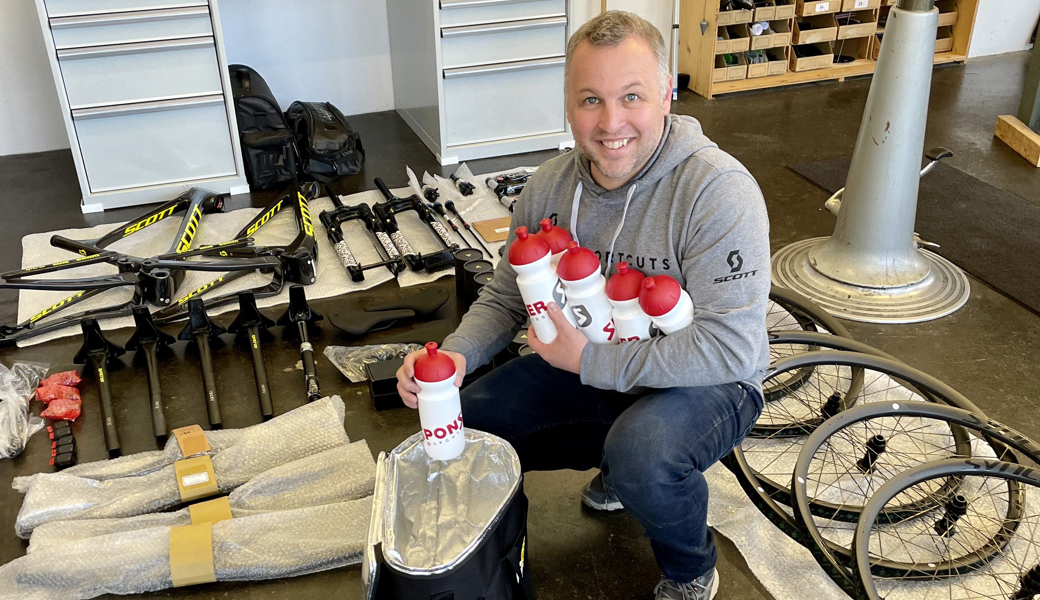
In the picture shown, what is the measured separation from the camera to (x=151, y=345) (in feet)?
8.27

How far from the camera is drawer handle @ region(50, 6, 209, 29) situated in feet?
10.8

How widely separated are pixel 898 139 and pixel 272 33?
10.1ft

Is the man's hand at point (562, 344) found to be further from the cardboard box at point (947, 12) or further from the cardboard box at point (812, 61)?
the cardboard box at point (947, 12)

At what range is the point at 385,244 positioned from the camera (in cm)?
319

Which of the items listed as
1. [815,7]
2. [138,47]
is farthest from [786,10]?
[138,47]

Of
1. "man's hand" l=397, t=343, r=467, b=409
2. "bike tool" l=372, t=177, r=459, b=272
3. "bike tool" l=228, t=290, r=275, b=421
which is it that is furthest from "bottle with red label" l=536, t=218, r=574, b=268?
"bike tool" l=372, t=177, r=459, b=272

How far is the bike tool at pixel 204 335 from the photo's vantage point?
240 centimetres

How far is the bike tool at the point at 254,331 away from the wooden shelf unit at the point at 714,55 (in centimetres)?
315

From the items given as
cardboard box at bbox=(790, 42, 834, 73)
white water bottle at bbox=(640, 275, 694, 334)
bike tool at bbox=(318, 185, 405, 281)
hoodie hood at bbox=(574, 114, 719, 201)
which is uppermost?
hoodie hood at bbox=(574, 114, 719, 201)

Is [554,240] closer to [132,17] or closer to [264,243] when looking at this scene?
[264,243]

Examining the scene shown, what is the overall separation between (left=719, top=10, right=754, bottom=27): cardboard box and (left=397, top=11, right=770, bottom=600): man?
3.38m

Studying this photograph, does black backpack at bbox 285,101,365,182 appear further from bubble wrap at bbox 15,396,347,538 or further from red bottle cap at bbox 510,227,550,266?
red bottle cap at bbox 510,227,550,266

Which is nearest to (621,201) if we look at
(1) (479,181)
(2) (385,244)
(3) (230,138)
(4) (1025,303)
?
(2) (385,244)

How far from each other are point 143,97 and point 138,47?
8.0 inches
